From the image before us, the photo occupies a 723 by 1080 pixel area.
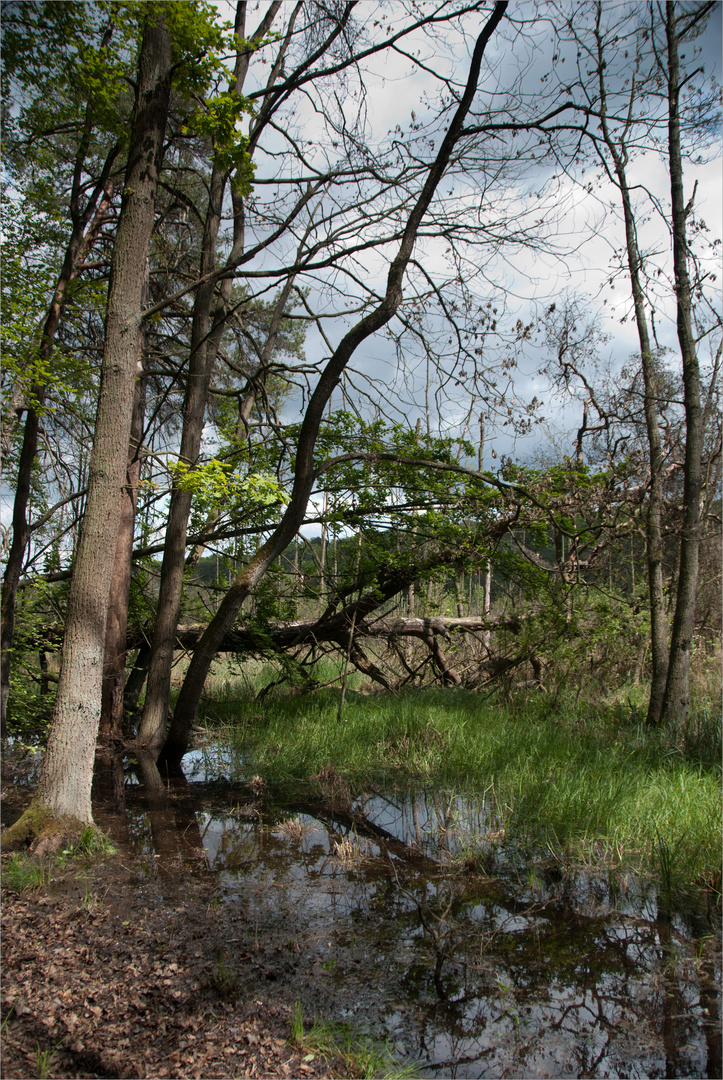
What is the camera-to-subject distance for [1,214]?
7.45 metres

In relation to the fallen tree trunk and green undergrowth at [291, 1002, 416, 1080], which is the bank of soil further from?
the fallen tree trunk

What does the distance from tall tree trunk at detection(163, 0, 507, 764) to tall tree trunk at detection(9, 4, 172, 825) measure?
1.61m

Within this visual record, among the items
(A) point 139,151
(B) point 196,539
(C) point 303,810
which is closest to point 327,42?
(A) point 139,151

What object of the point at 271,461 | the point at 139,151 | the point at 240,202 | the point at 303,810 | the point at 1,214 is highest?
the point at 240,202

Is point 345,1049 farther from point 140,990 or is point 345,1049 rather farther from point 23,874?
point 23,874

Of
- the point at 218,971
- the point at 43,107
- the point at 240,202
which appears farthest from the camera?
the point at 240,202

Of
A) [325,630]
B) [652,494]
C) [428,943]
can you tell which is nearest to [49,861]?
[428,943]

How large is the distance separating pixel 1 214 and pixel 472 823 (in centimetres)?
820

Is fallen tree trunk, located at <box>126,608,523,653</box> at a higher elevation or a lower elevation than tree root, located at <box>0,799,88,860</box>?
higher

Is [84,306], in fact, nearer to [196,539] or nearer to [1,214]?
[1,214]

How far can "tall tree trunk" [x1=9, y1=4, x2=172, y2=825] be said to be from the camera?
4.59 meters

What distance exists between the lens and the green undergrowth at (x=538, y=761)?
14.5 ft

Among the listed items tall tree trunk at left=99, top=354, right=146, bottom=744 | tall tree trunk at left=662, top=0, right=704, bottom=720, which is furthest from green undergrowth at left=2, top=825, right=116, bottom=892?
tall tree trunk at left=662, top=0, right=704, bottom=720

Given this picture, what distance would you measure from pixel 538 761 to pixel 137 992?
13.8 feet
